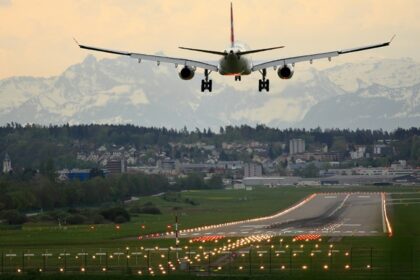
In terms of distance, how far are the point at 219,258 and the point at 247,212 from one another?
2671 inches

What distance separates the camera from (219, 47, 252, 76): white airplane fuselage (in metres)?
85.3

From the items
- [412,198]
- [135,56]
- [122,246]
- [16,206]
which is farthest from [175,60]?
[412,198]

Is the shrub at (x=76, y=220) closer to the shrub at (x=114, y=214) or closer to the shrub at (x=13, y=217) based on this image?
the shrub at (x=114, y=214)

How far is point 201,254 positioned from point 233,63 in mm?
17266

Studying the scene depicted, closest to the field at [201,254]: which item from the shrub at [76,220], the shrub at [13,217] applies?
the shrub at [13,217]

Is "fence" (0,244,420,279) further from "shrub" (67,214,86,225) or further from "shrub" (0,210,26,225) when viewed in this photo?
"shrub" (67,214,86,225)

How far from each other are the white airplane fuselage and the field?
1197cm

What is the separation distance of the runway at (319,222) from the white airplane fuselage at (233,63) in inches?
1274

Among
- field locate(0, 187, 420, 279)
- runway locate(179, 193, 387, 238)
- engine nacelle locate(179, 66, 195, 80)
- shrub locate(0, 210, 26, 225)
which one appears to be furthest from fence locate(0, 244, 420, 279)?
shrub locate(0, 210, 26, 225)

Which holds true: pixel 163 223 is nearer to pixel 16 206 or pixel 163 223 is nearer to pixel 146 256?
pixel 16 206

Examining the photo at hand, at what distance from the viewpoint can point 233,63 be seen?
8544 centimetres

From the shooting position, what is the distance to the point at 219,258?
304 ft

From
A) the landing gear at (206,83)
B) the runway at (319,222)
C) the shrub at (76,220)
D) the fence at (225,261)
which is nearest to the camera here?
the fence at (225,261)

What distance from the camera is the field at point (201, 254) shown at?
82438 mm
